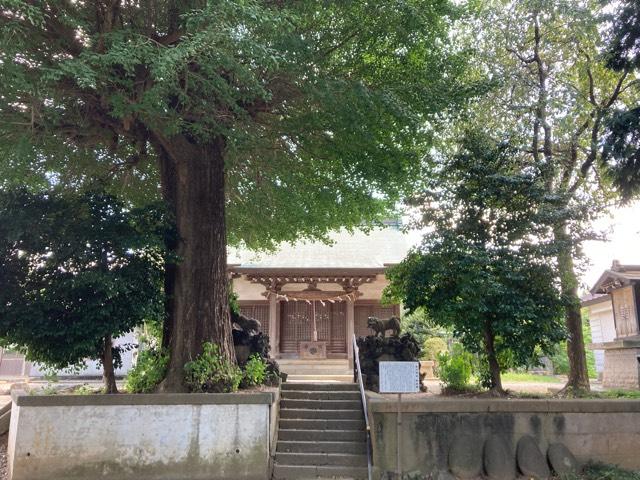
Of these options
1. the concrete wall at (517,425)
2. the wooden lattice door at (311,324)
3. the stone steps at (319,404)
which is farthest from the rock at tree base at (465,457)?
the wooden lattice door at (311,324)

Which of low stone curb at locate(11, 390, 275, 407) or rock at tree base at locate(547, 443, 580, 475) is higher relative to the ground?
low stone curb at locate(11, 390, 275, 407)

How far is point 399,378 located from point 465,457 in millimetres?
1742

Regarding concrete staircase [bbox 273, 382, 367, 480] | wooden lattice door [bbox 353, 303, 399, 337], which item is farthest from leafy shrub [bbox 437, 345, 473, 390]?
wooden lattice door [bbox 353, 303, 399, 337]

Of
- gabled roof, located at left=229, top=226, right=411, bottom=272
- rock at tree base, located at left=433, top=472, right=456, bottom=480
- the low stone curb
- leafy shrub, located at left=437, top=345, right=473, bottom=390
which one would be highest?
gabled roof, located at left=229, top=226, right=411, bottom=272

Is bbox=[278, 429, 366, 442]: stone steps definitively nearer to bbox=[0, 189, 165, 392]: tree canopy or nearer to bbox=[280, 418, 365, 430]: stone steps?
bbox=[280, 418, 365, 430]: stone steps

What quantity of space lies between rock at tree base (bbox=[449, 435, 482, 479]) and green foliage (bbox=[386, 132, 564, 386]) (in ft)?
5.32

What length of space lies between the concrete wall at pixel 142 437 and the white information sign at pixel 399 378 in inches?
74.9

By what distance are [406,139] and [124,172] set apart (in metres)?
6.71

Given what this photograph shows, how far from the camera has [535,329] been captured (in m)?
8.14

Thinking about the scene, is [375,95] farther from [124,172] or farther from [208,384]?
[124,172]

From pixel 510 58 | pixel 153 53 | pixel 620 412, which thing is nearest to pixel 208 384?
pixel 153 53

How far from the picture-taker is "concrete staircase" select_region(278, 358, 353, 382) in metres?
14.1

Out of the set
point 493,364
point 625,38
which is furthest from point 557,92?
point 493,364

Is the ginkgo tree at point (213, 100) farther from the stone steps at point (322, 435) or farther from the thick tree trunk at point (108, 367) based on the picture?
the stone steps at point (322, 435)
